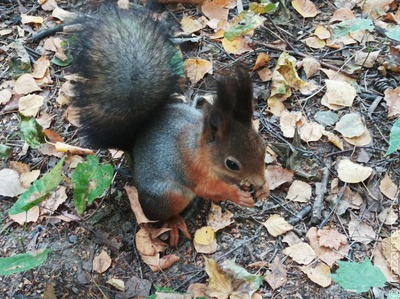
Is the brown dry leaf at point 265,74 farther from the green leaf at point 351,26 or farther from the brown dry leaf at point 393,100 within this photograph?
the brown dry leaf at point 393,100

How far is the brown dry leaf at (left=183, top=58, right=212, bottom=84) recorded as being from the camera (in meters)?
2.60

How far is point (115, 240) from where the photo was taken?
6.92 ft

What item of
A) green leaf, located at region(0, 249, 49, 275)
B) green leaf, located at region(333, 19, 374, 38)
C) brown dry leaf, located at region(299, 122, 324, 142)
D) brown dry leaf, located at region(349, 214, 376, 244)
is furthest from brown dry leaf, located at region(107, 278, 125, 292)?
green leaf, located at region(333, 19, 374, 38)

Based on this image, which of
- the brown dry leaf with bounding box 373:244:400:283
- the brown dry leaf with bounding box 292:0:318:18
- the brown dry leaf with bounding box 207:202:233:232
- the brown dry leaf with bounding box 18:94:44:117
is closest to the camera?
the brown dry leaf with bounding box 373:244:400:283

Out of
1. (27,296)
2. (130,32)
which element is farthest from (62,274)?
(130,32)

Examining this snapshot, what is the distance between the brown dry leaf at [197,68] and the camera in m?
2.60

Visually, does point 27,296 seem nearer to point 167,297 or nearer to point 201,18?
point 167,297

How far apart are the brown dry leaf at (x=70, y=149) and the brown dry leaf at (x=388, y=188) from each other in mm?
1308

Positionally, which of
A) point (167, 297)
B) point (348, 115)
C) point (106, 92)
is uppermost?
point (106, 92)

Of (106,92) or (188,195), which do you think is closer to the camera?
(106,92)

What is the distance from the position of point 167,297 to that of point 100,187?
0.49 metres

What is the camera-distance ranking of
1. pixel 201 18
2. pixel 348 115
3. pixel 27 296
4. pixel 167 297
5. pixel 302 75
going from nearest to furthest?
pixel 167 297 → pixel 27 296 → pixel 348 115 → pixel 302 75 → pixel 201 18

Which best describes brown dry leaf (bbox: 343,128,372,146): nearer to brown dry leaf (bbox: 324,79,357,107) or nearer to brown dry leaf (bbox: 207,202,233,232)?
brown dry leaf (bbox: 324,79,357,107)

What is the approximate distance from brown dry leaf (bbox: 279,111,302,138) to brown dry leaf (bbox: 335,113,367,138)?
18cm
